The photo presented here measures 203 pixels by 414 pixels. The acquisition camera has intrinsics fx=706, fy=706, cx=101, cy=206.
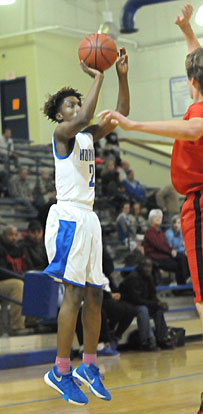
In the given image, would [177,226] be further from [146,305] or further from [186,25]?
[186,25]

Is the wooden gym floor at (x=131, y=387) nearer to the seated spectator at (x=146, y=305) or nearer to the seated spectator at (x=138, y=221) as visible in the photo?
the seated spectator at (x=146, y=305)

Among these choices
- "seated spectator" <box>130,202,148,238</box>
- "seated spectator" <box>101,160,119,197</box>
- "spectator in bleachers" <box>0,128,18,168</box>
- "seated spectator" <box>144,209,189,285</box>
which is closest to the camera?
"seated spectator" <box>144,209,189,285</box>

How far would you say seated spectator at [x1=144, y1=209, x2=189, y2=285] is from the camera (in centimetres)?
1103

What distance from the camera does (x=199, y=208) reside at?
157 inches

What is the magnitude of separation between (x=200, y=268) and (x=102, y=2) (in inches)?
528

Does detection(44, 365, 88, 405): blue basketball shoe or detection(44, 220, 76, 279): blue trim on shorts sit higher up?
detection(44, 220, 76, 279): blue trim on shorts

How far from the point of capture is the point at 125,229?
12.4m

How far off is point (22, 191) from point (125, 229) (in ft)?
6.32

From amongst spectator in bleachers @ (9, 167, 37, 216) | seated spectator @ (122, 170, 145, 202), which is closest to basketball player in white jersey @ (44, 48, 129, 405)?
spectator in bleachers @ (9, 167, 37, 216)

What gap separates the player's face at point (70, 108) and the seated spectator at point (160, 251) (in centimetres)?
642

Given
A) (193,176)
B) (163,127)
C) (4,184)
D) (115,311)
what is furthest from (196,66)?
(4,184)

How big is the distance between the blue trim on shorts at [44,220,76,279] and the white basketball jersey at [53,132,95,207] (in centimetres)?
18

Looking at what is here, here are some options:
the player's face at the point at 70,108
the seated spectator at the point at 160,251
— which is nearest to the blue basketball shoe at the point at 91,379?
the player's face at the point at 70,108

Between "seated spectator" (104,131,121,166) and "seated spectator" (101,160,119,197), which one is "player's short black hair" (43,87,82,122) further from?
"seated spectator" (104,131,121,166)
